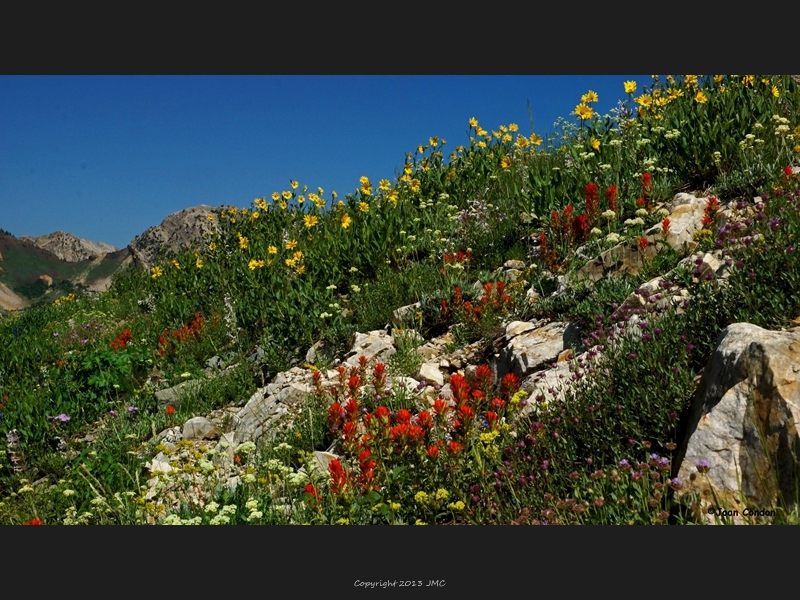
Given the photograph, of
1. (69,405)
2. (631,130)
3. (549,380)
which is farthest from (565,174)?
(69,405)

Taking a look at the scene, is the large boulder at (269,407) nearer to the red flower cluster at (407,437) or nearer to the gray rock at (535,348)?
the red flower cluster at (407,437)

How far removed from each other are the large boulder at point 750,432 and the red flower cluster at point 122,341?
6.89 m

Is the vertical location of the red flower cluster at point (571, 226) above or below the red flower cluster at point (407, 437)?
above

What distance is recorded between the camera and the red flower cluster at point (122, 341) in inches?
318

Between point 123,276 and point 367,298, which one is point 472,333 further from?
point 123,276

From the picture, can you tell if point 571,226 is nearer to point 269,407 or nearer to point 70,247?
point 269,407

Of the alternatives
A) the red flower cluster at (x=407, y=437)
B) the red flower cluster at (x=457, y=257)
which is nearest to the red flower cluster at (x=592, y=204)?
the red flower cluster at (x=457, y=257)

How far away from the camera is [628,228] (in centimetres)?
588

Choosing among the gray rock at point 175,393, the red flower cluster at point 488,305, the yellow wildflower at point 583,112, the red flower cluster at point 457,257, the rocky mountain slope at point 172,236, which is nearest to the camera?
the red flower cluster at point 488,305

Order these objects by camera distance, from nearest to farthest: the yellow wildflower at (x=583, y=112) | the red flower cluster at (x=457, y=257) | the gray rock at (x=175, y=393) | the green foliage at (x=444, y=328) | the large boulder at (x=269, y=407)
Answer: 1. the green foliage at (x=444, y=328)
2. the large boulder at (x=269, y=407)
3. the gray rock at (x=175, y=393)
4. the red flower cluster at (x=457, y=257)
5. the yellow wildflower at (x=583, y=112)

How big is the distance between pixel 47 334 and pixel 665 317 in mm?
9077

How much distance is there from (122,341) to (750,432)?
7.42 metres

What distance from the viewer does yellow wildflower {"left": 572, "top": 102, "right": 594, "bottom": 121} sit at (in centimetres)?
767

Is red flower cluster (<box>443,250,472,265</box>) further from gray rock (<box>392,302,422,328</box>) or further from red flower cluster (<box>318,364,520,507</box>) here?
red flower cluster (<box>318,364,520,507</box>)
